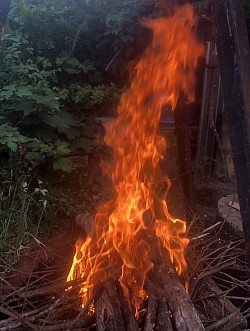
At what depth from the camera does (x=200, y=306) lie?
Answer: 7.61 feet

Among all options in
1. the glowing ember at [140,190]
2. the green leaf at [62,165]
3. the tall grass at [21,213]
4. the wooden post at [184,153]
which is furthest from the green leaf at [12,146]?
the wooden post at [184,153]

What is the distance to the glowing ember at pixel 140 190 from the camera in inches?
93.9

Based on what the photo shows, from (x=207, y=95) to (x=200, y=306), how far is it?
4186 millimetres

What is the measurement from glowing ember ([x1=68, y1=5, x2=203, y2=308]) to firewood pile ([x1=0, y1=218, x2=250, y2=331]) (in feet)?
0.25

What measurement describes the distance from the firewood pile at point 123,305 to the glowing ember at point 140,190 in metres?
0.08

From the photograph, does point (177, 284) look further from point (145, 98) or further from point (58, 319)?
point (145, 98)


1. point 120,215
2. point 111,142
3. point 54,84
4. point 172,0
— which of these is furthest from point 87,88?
point 120,215

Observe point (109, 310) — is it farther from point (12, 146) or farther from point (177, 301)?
point (12, 146)

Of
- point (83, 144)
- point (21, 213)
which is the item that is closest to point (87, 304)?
point (21, 213)

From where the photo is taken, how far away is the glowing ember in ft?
7.82

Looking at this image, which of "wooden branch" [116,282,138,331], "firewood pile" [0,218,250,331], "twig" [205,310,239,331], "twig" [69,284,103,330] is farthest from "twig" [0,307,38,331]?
"twig" [205,310,239,331]

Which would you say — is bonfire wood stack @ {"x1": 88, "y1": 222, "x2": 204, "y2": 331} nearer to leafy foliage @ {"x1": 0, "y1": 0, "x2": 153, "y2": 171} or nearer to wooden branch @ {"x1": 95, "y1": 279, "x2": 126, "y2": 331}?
wooden branch @ {"x1": 95, "y1": 279, "x2": 126, "y2": 331}

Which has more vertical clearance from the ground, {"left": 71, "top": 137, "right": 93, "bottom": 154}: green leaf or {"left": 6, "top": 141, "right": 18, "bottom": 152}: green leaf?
{"left": 6, "top": 141, "right": 18, "bottom": 152}: green leaf

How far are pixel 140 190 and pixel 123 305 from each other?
1211 millimetres
